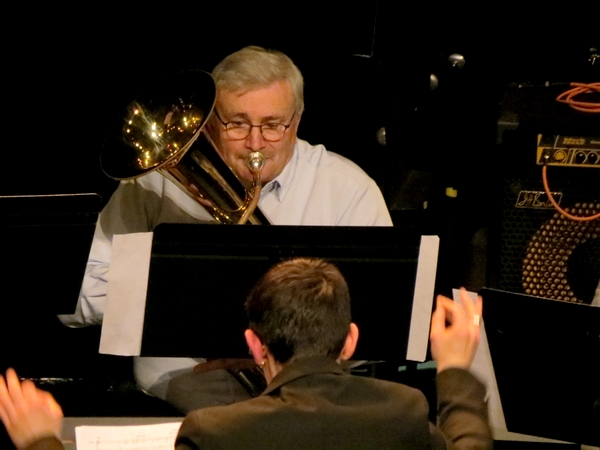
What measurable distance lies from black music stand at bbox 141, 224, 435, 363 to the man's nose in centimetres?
57

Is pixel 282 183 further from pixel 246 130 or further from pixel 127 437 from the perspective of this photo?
pixel 127 437

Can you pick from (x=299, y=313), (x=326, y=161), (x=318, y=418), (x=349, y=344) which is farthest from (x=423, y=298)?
(x=326, y=161)

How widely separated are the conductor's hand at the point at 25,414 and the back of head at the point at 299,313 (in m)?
0.42

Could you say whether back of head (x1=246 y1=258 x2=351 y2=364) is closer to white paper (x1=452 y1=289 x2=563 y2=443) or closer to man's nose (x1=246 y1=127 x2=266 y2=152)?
white paper (x1=452 y1=289 x2=563 y2=443)

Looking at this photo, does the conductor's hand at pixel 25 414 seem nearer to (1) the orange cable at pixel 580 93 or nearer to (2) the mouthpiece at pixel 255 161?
(2) the mouthpiece at pixel 255 161

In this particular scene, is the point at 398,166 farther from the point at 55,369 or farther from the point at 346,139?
the point at 55,369

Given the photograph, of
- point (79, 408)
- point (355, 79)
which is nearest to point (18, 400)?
point (79, 408)

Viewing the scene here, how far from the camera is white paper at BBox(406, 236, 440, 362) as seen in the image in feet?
6.54

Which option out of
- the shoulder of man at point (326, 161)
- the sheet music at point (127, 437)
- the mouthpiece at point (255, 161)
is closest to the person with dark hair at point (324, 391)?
the sheet music at point (127, 437)

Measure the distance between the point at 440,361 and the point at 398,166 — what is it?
1531 millimetres

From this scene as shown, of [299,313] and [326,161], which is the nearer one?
[299,313]

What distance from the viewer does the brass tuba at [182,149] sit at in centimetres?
215

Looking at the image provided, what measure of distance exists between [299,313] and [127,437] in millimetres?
570

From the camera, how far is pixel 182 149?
2109 millimetres
